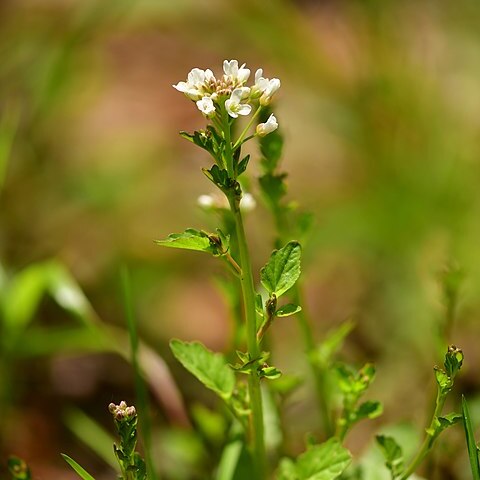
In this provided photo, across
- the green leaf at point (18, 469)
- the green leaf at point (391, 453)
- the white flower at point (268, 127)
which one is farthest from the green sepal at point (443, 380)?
the green leaf at point (18, 469)

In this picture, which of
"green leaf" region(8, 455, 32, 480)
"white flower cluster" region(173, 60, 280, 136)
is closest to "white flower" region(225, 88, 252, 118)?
"white flower cluster" region(173, 60, 280, 136)

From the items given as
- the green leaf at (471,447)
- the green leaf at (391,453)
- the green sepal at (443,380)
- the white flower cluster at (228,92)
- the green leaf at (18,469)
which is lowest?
the green leaf at (18,469)

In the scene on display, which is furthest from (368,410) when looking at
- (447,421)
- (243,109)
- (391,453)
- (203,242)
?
(243,109)

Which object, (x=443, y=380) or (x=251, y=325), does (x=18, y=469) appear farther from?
(x=443, y=380)

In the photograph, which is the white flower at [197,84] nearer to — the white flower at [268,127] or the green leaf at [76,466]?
the white flower at [268,127]

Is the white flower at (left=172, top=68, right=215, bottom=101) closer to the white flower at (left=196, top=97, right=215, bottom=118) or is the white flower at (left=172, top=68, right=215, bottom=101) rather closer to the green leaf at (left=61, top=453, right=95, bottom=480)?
the white flower at (left=196, top=97, right=215, bottom=118)
